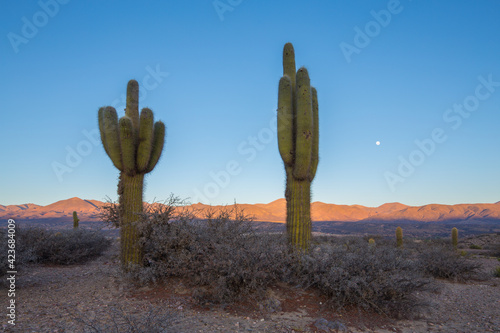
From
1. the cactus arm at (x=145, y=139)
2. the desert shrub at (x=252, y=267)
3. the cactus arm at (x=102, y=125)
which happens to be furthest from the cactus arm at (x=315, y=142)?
the cactus arm at (x=102, y=125)

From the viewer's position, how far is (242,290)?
19.6ft

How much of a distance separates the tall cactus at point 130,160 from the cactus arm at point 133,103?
0.10 metres

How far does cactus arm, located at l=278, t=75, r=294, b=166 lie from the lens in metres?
8.30

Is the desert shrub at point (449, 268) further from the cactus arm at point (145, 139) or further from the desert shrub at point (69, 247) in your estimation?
the desert shrub at point (69, 247)

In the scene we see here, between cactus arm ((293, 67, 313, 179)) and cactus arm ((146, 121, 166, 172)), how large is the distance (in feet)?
13.6

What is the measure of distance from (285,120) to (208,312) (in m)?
5.23

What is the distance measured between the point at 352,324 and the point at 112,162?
7.23 metres

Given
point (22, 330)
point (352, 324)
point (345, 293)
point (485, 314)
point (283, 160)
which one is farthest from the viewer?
point (283, 160)

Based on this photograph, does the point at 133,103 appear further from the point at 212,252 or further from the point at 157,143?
the point at 212,252

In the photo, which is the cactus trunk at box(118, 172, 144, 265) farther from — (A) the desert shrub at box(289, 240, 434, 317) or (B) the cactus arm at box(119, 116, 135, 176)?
(A) the desert shrub at box(289, 240, 434, 317)

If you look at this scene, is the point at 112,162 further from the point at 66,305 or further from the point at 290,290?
the point at 290,290

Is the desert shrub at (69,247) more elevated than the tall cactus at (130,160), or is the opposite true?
the tall cactus at (130,160)

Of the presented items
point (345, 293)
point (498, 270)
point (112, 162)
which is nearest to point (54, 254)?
point (112, 162)

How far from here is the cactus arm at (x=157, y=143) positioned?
905 cm
